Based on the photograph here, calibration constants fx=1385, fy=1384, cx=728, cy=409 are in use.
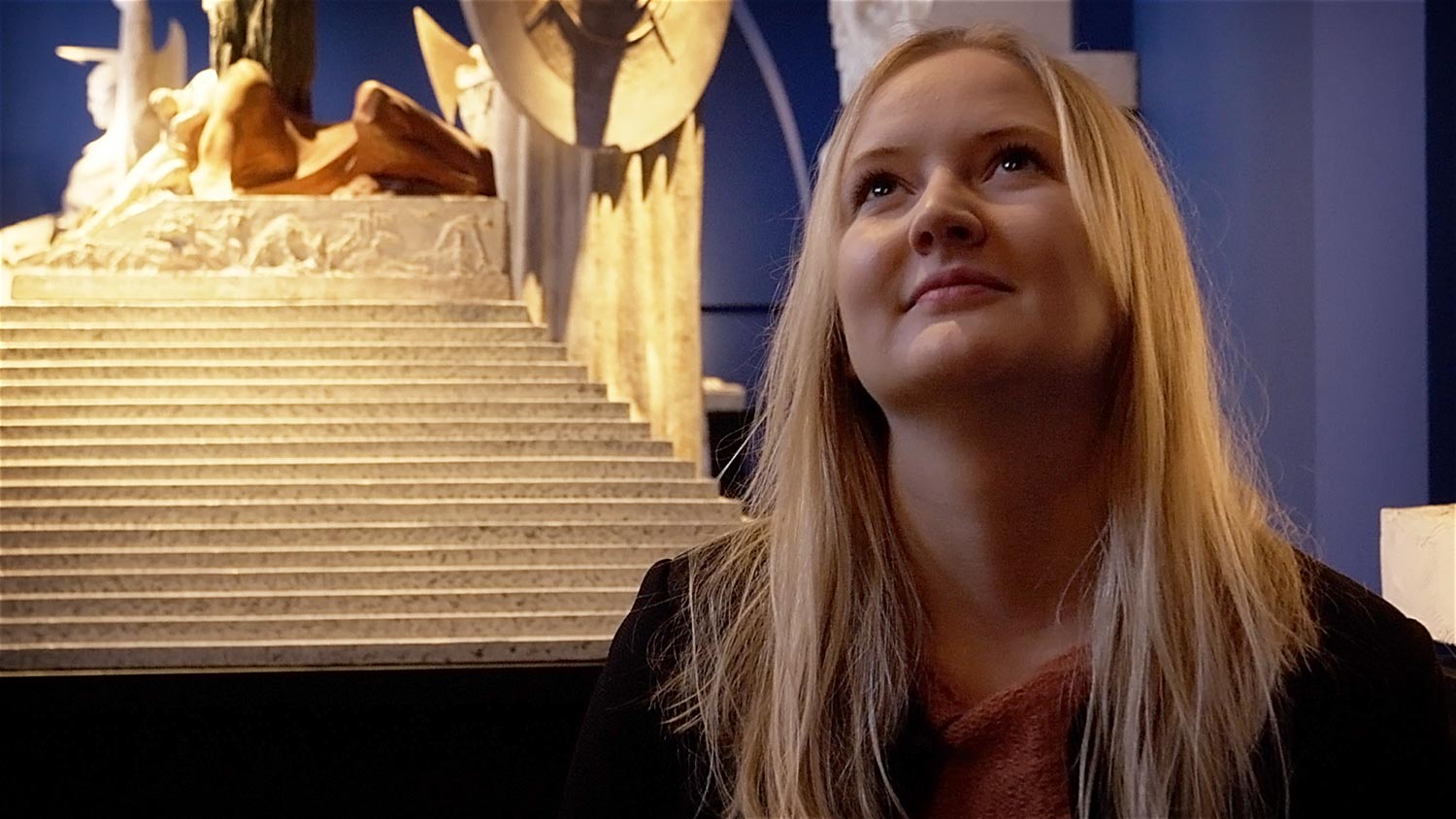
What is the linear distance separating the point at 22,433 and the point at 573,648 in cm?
207

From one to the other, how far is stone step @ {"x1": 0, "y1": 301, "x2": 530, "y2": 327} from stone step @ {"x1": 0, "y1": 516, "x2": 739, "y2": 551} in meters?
0.98

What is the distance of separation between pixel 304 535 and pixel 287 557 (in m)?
0.09

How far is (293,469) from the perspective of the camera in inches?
176

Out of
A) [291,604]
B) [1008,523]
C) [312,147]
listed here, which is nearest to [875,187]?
[1008,523]

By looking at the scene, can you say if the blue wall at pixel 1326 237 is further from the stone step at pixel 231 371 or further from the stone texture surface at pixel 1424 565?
the stone step at pixel 231 371

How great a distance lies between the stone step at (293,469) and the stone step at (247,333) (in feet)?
1.88

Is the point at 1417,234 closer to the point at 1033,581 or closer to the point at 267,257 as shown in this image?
the point at 1033,581

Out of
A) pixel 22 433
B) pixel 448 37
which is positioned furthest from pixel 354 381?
pixel 448 37

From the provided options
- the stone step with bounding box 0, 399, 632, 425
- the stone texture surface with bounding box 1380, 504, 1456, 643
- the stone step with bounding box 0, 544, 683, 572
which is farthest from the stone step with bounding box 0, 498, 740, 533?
the stone texture surface with bounding box 1380, 504, 1456, 643

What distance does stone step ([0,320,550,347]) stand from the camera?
4883mm

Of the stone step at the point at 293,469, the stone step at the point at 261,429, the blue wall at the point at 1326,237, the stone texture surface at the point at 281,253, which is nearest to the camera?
the blue wall at the point at 1326,237

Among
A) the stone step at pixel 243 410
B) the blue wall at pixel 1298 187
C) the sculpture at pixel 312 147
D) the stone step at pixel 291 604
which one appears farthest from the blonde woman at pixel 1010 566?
the sculpture at pixel 312 147

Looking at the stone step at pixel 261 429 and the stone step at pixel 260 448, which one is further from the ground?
the stone step at pixel 261 429

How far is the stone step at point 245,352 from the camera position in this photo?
4.83m
